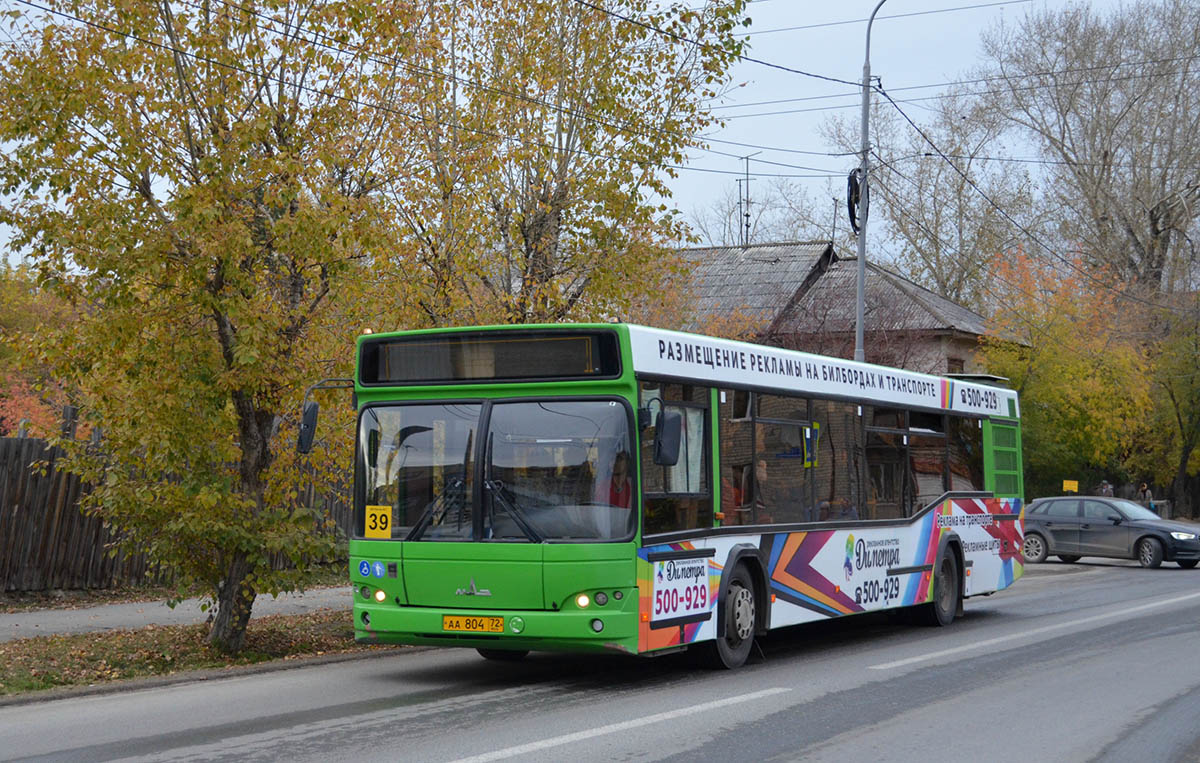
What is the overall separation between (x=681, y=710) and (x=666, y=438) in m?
2.03

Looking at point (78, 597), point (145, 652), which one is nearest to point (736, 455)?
point (145, 652)

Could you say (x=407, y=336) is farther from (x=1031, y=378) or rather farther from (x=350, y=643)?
(x=1031, y=378)

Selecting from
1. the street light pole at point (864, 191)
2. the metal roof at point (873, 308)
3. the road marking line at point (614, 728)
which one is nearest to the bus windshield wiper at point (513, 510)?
the road marking line at point (614, 728)

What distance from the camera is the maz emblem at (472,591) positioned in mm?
10750

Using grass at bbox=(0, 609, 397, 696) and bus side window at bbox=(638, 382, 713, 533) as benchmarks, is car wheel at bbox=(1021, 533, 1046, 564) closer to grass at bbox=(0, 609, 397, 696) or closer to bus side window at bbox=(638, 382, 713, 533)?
grass at bbox=(0, 609, 397, 696)

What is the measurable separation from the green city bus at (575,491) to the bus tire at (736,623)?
0.02 meters

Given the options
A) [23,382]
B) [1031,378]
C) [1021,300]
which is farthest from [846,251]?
[23,382]

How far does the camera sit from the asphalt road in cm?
848

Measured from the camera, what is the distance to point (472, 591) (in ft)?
35.4

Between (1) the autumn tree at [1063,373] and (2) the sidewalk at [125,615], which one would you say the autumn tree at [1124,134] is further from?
(2) the sidewalk at [125,615]

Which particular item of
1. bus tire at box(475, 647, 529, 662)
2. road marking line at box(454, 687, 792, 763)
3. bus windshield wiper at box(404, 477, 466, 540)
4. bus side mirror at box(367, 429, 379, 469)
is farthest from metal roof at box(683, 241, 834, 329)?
road marking line at box(454, 687, 792, 763)

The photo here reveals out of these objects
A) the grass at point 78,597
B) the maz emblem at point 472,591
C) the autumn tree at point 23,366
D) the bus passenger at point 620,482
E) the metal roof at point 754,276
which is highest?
the metal roof at point 754,276

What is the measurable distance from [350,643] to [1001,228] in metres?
45.6

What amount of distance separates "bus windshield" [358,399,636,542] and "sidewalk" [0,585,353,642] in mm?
5004
